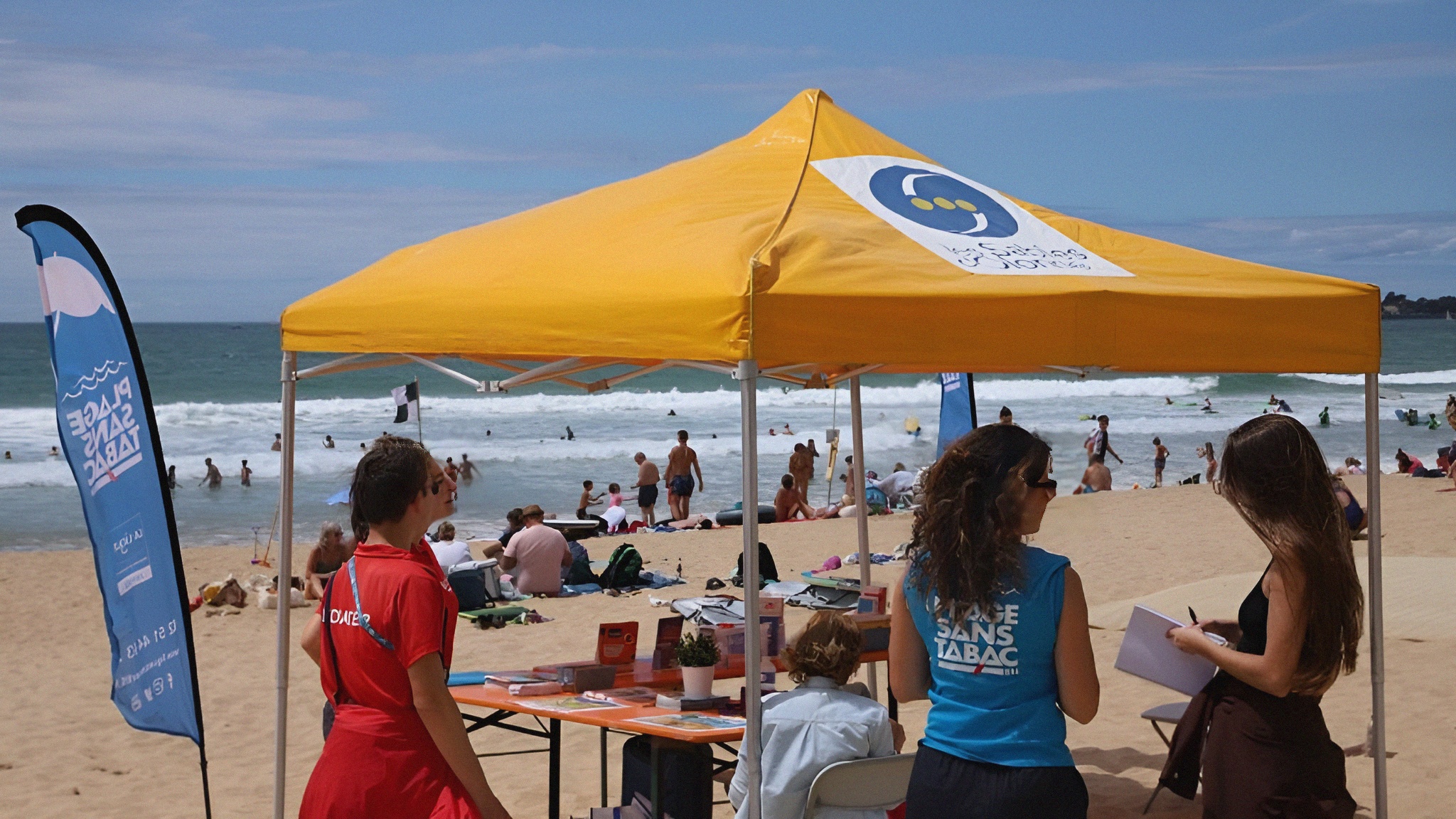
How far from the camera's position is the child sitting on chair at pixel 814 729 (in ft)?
10.7

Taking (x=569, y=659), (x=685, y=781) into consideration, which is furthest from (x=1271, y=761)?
(x=569, y=659)

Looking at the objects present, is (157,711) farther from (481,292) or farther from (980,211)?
(980,211)

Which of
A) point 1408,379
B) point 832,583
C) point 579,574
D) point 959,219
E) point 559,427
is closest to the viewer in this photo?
point 959,219

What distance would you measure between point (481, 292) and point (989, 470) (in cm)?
182

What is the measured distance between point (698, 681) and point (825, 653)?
883 mm

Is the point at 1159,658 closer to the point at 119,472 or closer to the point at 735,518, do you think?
the point at 119,472

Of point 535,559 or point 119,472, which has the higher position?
point 119,472

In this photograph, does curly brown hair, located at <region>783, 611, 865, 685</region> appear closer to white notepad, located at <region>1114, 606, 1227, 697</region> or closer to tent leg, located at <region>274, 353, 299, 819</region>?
white notepad, located at <region>1114, 606, 1227, 697</region>

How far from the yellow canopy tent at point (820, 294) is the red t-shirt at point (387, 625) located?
91cm

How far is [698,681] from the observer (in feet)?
13.3

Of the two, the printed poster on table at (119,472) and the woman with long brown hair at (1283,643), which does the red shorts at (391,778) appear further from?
the printed poster on table at (119,472)

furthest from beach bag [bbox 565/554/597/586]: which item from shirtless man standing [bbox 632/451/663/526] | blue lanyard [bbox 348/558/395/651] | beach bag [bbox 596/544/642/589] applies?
blue lanyard [bbox 348/558/395/651]

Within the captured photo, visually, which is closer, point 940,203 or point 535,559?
point 940,203

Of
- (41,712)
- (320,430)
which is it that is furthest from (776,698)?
(320,430)
